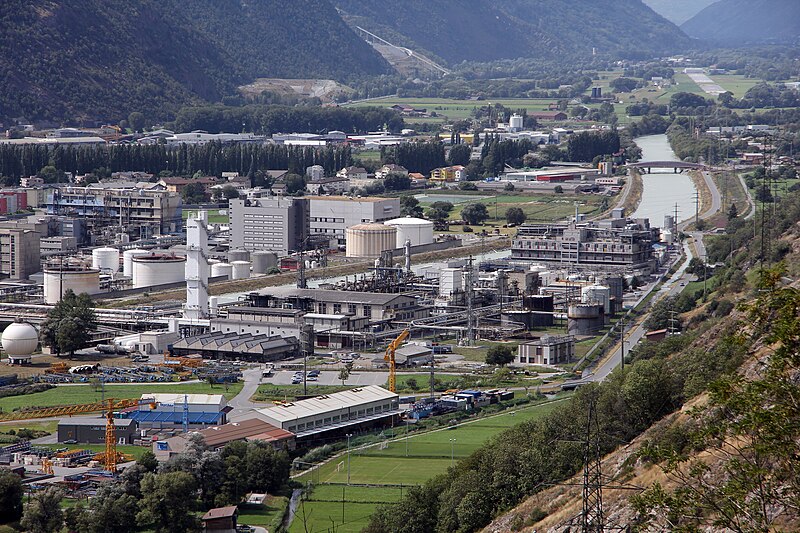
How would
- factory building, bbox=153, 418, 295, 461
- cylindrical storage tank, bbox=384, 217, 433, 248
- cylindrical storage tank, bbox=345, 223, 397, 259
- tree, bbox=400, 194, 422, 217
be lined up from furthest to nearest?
tree, bbox=400, 194, 422, 217 < cylindrical storage tank, bbox=384, 217, 433, 248 < cylindrical storage tank, bbox=345, 223, 397, 259 < factory building, bbox=153, 418, 295, 461

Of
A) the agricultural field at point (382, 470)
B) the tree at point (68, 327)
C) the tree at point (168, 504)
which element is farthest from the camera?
the tree at point (68, 327)

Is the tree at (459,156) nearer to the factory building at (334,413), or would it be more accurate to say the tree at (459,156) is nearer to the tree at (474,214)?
the tree at (474,214)

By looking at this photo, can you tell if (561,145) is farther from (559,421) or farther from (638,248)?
(559,421)

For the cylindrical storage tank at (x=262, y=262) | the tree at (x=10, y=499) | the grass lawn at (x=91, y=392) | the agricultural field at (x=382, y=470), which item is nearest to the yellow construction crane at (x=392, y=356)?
the grass lawn at (x=91, y=392)

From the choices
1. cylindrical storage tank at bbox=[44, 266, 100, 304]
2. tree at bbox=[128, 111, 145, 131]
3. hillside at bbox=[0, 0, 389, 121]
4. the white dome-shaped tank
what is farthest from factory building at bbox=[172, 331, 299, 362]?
tree at bbox=[128, 111, 145, 131]

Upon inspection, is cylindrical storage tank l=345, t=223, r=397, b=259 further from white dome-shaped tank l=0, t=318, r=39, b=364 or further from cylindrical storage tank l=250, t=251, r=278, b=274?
white dome-shaped tank l=0, t=318, r=39, b=364

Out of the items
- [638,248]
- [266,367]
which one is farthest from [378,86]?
[266,367]
